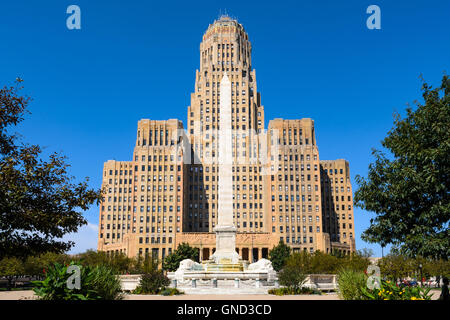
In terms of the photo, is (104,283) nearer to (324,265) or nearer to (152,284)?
(152,284)

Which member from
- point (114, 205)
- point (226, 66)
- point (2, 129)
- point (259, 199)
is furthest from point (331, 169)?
point (2, 129)

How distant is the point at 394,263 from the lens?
2594 inches

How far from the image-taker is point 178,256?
97.4m

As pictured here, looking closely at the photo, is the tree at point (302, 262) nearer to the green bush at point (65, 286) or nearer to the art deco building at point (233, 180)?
the art deco building at point (233, 180)

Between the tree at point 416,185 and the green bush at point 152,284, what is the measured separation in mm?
17593

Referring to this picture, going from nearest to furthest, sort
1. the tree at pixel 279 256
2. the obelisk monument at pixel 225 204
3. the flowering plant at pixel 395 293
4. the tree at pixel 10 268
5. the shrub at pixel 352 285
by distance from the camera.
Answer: the flowering plant at pixel 395 293, the shrub at pixel 352 285, the obelisk monument at pixel 225 204, the tree at pixel 10 268, the tree at pixel 279 256

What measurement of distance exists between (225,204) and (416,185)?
2607 centimetres

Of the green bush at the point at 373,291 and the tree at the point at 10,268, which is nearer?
the green bush at the point at 373,291

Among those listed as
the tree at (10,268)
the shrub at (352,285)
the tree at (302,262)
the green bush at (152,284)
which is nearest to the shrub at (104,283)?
the shrub at (352,285)

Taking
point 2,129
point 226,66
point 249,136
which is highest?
point 226,66

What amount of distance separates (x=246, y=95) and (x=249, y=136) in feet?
48.6

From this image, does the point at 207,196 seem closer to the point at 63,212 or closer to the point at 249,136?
the point at 249,136

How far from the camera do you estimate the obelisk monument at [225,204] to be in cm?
4353

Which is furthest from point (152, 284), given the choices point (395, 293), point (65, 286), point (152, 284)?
point (395, 293)
